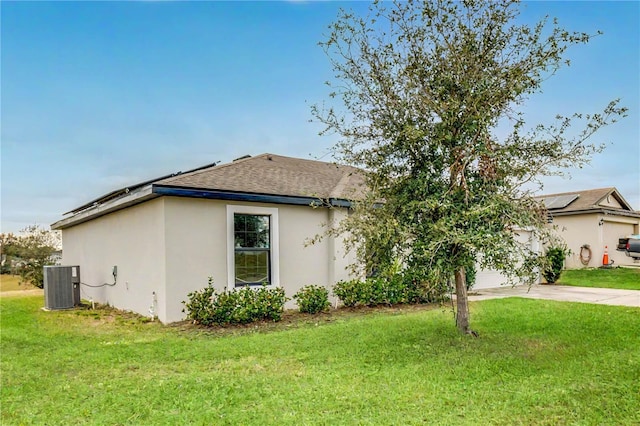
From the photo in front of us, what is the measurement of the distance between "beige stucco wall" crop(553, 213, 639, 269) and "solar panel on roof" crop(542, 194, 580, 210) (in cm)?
66

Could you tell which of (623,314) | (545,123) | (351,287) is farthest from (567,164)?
(351,287)

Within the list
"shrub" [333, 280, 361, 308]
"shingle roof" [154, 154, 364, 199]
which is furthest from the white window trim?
"shrub" [333, 280, 361, 308]

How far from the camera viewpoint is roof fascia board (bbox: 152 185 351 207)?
26.4 ft

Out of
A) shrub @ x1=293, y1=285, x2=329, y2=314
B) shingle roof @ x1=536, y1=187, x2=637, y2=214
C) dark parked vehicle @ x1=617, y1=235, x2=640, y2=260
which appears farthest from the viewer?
shingle roof @ x1=536, y1=187, x2=637, y2=214

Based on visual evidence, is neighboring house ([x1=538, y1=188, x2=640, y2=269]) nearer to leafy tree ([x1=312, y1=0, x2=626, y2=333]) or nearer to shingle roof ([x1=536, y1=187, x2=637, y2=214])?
shingle roof ([x1=536, y1=187, x2=637, y2=214])

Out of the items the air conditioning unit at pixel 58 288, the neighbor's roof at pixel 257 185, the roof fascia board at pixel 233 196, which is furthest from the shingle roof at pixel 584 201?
the air conditioning unit at pixel 58 288

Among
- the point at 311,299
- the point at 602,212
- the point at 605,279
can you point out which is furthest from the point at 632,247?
the point at 311,299

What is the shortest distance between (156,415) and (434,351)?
148 inches

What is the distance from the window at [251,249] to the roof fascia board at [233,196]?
1.56 feet

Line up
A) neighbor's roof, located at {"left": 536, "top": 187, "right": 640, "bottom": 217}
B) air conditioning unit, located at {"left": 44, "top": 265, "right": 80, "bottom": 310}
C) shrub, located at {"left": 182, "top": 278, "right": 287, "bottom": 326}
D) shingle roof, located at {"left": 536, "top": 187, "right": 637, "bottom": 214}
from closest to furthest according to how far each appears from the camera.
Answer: shrub, located at {"left": 182, "top": 278, "right": 287, "bottom": 326} → air conditioning unit, located at {"left": 44, "top": 265, "right": 80, "bottom": 310} → neighbor's roof, located at {"left": 536, "top": 187, "right": 640, "bottom": 217} → shingle roof, located at {"left": 536, "top": 187, "right": 637, "bottom": 214}

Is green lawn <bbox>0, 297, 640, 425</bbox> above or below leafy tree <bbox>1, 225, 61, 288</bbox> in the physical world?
below

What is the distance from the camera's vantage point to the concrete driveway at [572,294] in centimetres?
1070

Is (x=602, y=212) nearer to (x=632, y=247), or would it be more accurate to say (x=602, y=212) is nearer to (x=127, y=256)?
(x=632, y=247)

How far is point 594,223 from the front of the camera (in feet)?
69.2
